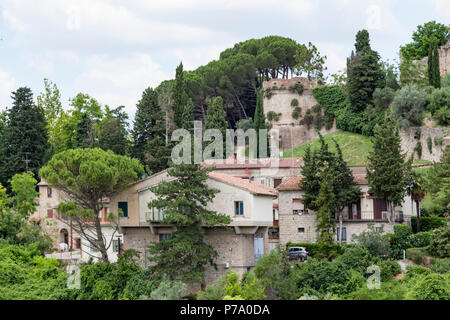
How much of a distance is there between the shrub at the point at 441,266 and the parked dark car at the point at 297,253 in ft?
26.4

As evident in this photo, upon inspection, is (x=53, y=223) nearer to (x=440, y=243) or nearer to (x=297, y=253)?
(x=297, y=253)

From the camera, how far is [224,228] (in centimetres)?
3616

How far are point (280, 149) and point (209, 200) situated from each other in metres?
35.4

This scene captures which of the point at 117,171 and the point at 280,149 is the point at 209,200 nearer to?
the point at 117,171

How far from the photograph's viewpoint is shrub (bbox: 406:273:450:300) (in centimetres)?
2736

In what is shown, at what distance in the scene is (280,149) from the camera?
70625 millimetres

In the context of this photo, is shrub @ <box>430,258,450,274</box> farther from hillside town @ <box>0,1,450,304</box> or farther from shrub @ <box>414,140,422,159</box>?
shrub @ <box>414,140,422,159</box>

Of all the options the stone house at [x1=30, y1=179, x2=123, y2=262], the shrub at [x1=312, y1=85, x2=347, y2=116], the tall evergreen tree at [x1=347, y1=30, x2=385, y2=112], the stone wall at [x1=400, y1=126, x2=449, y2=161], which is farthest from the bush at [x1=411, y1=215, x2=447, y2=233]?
the shrub at [x1=312, y1=85, x2=347, y2=116]

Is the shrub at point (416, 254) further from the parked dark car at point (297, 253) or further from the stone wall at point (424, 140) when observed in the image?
the stone wall at point (424, 140)

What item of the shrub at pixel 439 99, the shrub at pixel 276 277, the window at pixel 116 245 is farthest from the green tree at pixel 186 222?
the shrub at pixel 439 99

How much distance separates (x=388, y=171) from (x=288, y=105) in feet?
112

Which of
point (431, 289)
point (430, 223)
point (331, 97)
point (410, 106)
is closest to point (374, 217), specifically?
point (430, 223)

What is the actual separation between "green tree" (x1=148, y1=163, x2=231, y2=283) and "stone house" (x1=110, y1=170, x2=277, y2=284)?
759 mm

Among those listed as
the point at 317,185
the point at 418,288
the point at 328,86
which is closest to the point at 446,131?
the point at 317,185
